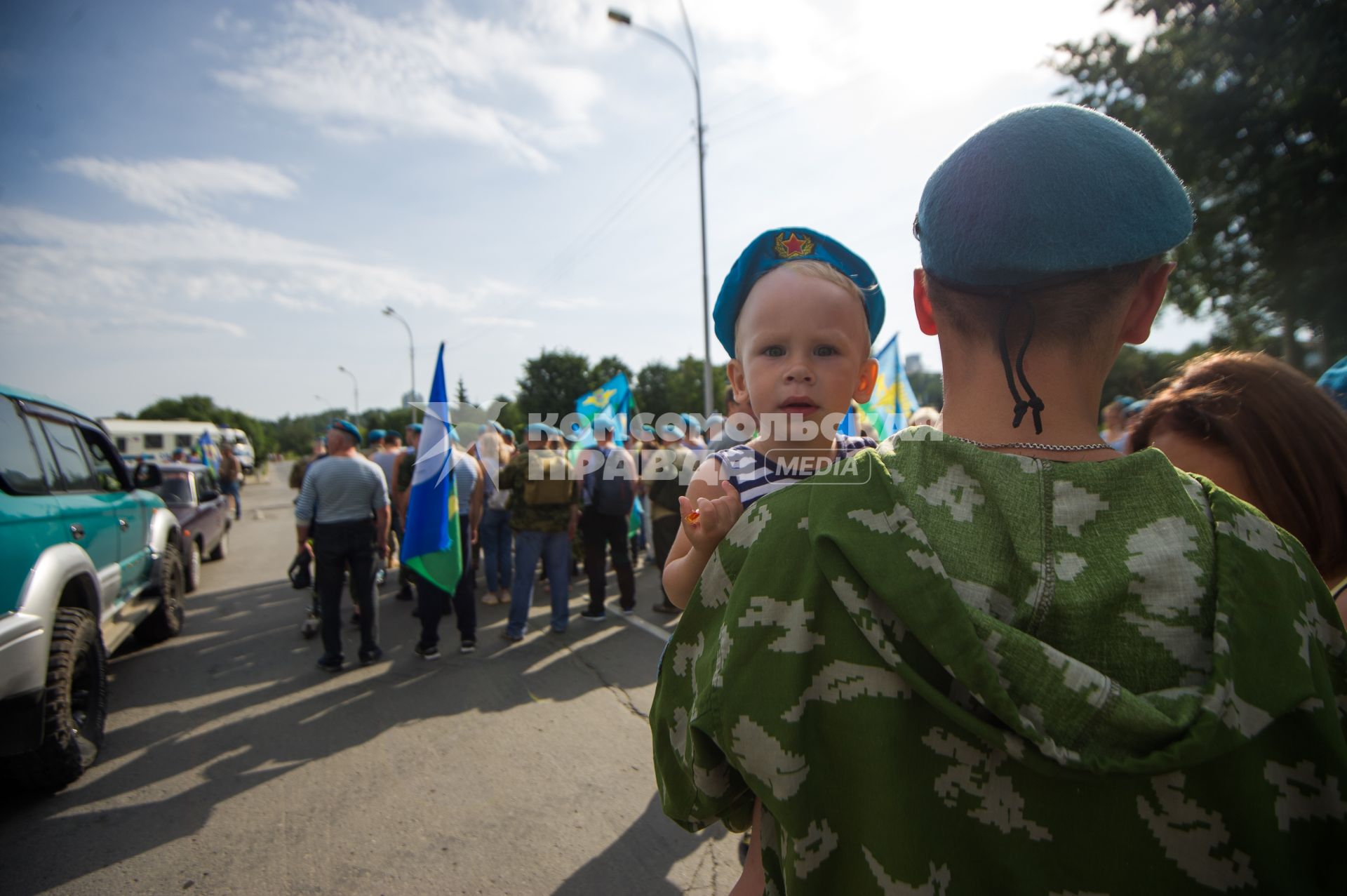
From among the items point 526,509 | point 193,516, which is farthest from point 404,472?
point 193,516

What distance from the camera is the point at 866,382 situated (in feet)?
6.50

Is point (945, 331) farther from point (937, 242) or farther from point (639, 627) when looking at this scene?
point (639, 627)

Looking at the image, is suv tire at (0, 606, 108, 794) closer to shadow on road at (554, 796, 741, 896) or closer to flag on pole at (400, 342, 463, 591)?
flag on pole at (400, 342, 463, 591)

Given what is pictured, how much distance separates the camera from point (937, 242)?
929 mm

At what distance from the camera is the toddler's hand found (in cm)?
132

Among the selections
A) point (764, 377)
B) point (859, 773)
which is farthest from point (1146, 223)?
point (764, 377)

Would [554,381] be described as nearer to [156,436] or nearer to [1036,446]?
[156,436]

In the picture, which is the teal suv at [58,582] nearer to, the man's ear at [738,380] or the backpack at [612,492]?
the man's ear at [738,380]

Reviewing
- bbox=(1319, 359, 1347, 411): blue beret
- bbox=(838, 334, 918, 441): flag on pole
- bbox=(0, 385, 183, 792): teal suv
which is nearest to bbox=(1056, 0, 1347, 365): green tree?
bbox=(838, 334, 918, 441): flag on pole

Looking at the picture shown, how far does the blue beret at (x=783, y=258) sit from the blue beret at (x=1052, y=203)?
35.1 inches

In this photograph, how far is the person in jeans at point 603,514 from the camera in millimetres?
7426

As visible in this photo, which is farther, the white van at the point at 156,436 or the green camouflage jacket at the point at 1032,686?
the white van at the point at 156,436

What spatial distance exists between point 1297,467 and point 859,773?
69.3 inches

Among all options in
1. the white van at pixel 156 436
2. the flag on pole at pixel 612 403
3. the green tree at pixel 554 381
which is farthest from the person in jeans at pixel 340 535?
the green tree at pixel 554 381
